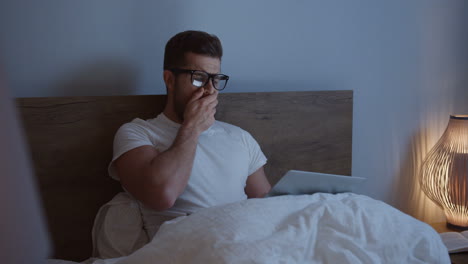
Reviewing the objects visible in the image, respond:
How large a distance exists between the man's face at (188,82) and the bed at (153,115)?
0.43ft

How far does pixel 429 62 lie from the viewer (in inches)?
89.2

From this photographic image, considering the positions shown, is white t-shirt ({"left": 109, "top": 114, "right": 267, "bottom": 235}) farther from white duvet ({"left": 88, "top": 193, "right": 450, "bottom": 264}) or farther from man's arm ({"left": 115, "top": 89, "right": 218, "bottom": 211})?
white duvet ({"left": 88, "top": 193, "right": 450, "bottom": 264})

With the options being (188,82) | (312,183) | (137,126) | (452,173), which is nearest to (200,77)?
(188,82)

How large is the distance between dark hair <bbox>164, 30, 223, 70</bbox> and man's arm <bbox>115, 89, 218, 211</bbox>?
281mm

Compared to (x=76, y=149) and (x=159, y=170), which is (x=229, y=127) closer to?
(x=159, y=170)

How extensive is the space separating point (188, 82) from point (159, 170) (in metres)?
0.37

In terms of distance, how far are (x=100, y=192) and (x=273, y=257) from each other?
2.69 ft

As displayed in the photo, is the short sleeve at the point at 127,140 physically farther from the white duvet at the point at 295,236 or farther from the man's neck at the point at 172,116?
the white duvet at the point at 295,236

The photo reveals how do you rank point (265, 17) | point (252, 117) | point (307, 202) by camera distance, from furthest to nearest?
point (265, 17) → point (252, 117) → point (307, 202)

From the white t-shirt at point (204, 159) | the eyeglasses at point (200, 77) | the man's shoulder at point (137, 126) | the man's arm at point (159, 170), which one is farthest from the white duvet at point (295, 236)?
the eyeglasses at point (200, 77)

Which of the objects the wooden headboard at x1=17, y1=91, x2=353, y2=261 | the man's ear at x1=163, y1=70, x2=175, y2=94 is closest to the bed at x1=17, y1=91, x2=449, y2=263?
the wooden headboard at x1=17, y1=91, x2=353, y2=261

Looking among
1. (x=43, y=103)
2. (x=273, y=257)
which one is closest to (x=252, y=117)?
(x=43, y=103)

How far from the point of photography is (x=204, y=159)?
142 cm

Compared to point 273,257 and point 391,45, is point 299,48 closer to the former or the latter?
point 391,45
